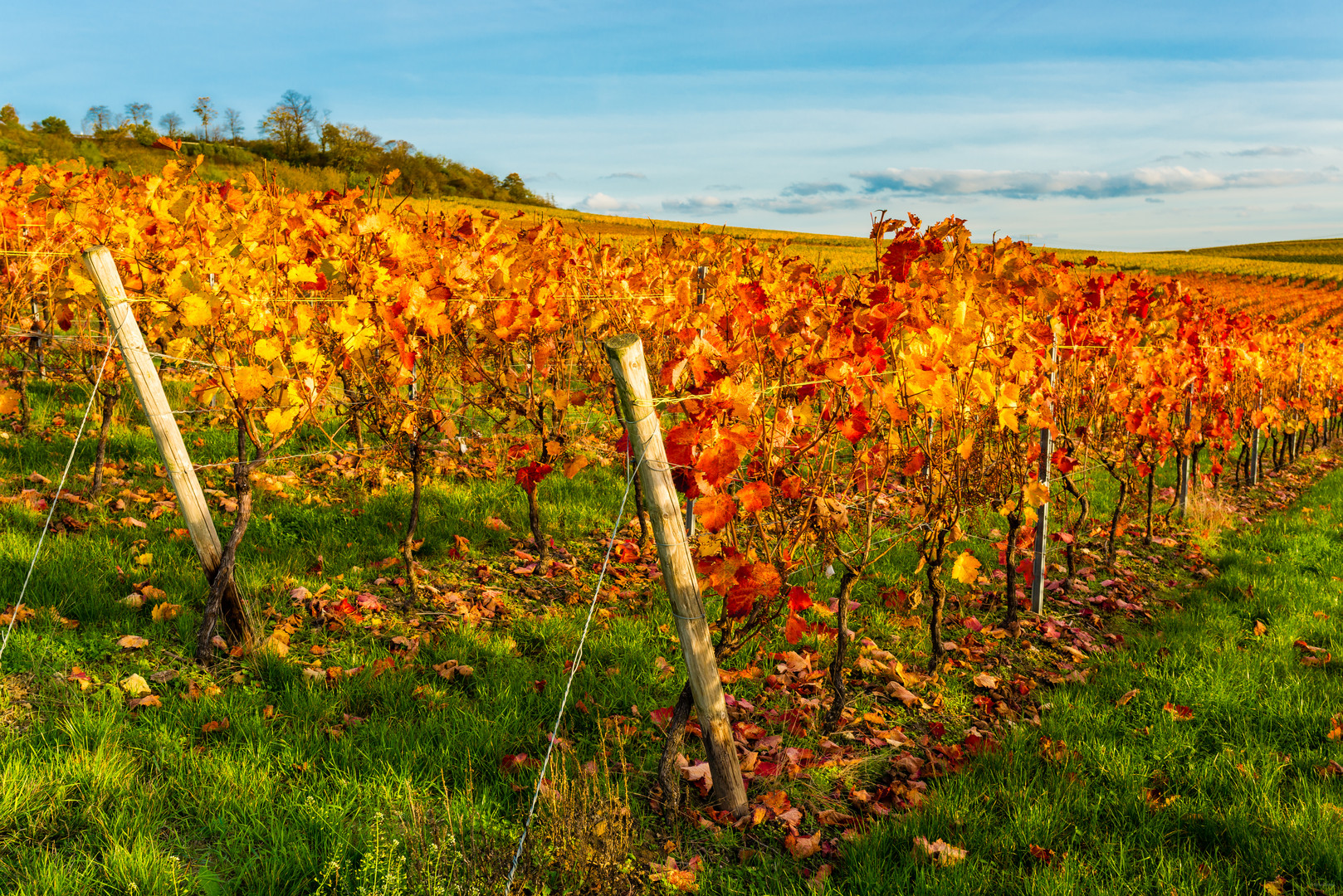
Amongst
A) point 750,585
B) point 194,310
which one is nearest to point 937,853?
point 750,585

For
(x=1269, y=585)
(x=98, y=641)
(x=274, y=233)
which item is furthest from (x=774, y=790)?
(x=1269, y=585)

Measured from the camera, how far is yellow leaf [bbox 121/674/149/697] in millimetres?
2980

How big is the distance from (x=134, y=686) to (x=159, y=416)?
1.12 meters

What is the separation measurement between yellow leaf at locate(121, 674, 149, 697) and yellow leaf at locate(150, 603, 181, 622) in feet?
1.77

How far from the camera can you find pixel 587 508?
17.7ft

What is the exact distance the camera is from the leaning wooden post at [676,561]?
2045mm

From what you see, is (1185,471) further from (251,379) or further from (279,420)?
(251,379)

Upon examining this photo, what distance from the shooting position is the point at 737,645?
98.8 inches

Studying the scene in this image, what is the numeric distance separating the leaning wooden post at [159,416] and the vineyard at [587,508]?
35 mm

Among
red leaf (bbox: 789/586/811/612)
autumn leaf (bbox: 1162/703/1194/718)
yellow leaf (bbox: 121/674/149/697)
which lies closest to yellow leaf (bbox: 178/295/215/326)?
yellow leaf (bbox: 121/674/149/697)

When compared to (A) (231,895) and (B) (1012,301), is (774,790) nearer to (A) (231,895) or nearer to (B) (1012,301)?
(A) (231,895)

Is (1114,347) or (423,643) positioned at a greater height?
(1114,347)

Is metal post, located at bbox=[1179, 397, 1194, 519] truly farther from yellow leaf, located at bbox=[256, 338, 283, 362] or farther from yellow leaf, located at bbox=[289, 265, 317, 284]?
yellow leaf, located at bbox=[256, 338, 283, 362]

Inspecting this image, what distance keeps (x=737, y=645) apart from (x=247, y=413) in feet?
8.25
